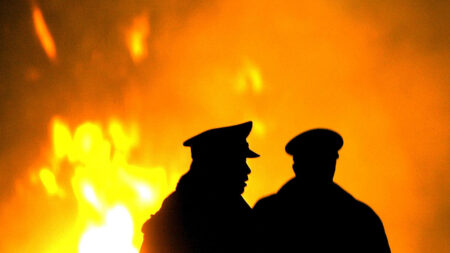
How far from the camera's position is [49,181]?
332 inches

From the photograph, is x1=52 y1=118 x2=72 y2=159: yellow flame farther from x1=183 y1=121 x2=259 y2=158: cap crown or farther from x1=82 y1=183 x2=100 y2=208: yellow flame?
x1=183 y1=121 x2=259 y2=158: cap crown

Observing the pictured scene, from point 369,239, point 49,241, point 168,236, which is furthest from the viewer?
point 49,241

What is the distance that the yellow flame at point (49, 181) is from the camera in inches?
332

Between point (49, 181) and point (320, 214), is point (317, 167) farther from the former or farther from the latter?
point (49, 181)

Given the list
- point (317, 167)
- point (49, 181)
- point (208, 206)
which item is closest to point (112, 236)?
point (49, 181)

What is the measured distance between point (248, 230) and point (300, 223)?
373 millimetres

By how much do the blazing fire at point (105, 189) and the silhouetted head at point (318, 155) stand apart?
5627 mm

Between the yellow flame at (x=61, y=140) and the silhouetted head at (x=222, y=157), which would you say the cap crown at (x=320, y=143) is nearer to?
the silhouetted head at (x=222, y=157)

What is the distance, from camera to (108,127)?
8.40m

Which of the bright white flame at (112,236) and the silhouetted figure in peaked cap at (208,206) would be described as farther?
the bright white flame at (112,236)

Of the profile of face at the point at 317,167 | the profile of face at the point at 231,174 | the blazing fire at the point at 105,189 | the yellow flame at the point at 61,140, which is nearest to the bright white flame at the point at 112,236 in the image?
the blazing fire at the point at 105,189

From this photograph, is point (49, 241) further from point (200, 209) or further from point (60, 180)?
point (200, 209)

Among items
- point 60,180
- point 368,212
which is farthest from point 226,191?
point 60,180

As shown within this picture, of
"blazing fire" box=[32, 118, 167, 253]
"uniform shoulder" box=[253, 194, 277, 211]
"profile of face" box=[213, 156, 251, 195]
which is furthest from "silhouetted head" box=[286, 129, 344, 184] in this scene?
"blazing fire" box=[32, 118, 167, 253]
